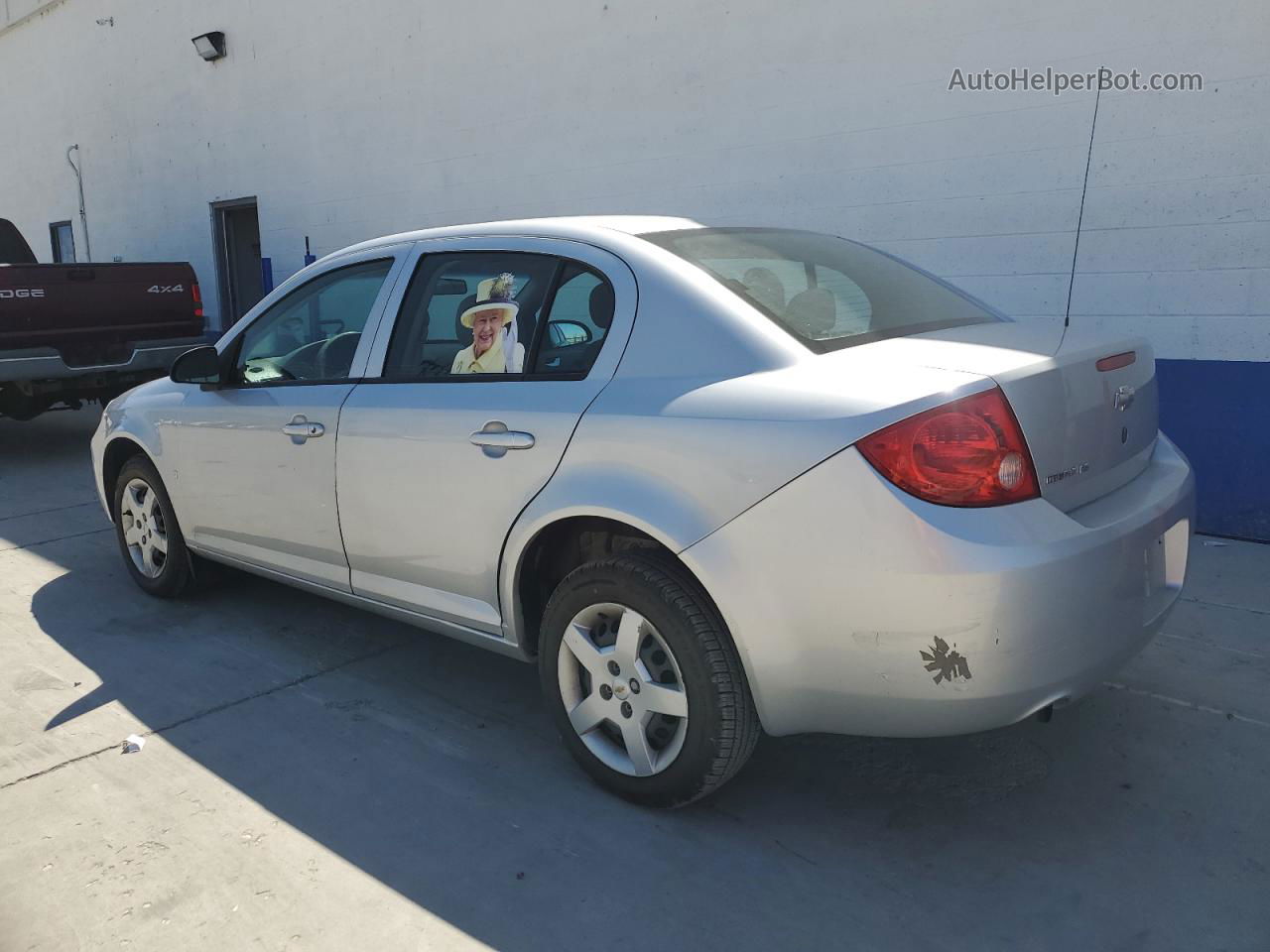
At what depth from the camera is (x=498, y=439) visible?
2.94m

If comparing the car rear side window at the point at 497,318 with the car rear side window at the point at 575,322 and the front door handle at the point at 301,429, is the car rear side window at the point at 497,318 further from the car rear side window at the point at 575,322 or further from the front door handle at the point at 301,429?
the front door handle at the point at 301,429

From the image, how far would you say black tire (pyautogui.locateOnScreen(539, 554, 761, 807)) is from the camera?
2.53 metres

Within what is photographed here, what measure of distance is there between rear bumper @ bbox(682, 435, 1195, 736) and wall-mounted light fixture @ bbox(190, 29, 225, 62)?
11.4m

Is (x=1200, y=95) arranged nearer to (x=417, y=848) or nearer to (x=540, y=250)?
(x=540, y=250)

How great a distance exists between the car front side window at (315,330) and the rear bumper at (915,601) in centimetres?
174

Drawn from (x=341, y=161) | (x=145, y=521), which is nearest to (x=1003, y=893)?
(x=145, y=521)

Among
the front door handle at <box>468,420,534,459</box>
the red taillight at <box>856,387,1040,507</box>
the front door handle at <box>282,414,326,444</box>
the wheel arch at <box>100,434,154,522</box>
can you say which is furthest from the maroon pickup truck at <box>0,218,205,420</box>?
the red taillight at <box>856,387,1040,507</box>

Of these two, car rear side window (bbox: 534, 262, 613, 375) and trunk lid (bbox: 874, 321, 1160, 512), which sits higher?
car rear side window (bbox: 534, 262, 613, 375)

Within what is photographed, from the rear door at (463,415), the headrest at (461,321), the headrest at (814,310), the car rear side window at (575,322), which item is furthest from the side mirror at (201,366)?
the headrest at (814,310)

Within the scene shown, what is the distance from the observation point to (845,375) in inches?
95.7

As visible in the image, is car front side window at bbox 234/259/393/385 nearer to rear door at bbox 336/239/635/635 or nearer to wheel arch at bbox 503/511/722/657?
rear door at bbox 336/239/635/635

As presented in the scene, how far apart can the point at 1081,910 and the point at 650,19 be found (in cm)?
662

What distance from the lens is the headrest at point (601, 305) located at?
2875mm

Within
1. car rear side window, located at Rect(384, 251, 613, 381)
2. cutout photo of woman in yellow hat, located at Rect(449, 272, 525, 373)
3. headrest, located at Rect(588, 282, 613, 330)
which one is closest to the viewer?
headrest, located at Rect(588, 282, 613, 330)
